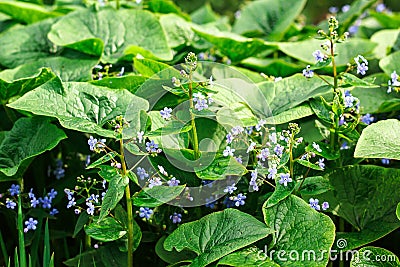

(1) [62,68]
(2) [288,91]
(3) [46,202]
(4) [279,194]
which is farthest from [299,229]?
(1) [62,68]

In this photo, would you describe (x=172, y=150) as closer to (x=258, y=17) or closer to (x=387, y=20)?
(x=258, y=17)

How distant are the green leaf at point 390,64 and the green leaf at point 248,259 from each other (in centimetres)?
113

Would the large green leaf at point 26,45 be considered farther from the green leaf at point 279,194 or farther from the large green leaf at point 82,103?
the green leaf at point 279,194

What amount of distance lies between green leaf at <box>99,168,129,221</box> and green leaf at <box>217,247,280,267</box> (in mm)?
338

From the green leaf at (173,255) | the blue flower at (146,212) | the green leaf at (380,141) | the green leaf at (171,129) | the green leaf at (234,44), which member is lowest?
the green leaf at (173,255)

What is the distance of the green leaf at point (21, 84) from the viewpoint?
2139mm

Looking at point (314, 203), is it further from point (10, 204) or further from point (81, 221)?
point (10, 204)

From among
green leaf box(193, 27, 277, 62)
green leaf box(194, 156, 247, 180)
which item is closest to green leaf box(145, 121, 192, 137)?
green leaf box(194, 156, 247, 180)

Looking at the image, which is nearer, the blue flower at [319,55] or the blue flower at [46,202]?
the blue flower at [319,55]

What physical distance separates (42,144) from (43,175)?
468mm

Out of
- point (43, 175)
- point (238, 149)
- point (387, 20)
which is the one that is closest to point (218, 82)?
point (238, 149)

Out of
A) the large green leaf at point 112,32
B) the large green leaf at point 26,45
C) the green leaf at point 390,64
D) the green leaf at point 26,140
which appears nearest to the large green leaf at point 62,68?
the large green leaf at point 112,32

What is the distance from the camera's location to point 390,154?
1760mm

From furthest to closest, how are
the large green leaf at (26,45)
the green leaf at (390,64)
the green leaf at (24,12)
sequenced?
1. the green leaf at (24,12)
2. the large green leaf at (26,45)
3. the green leaf at (390,64)
